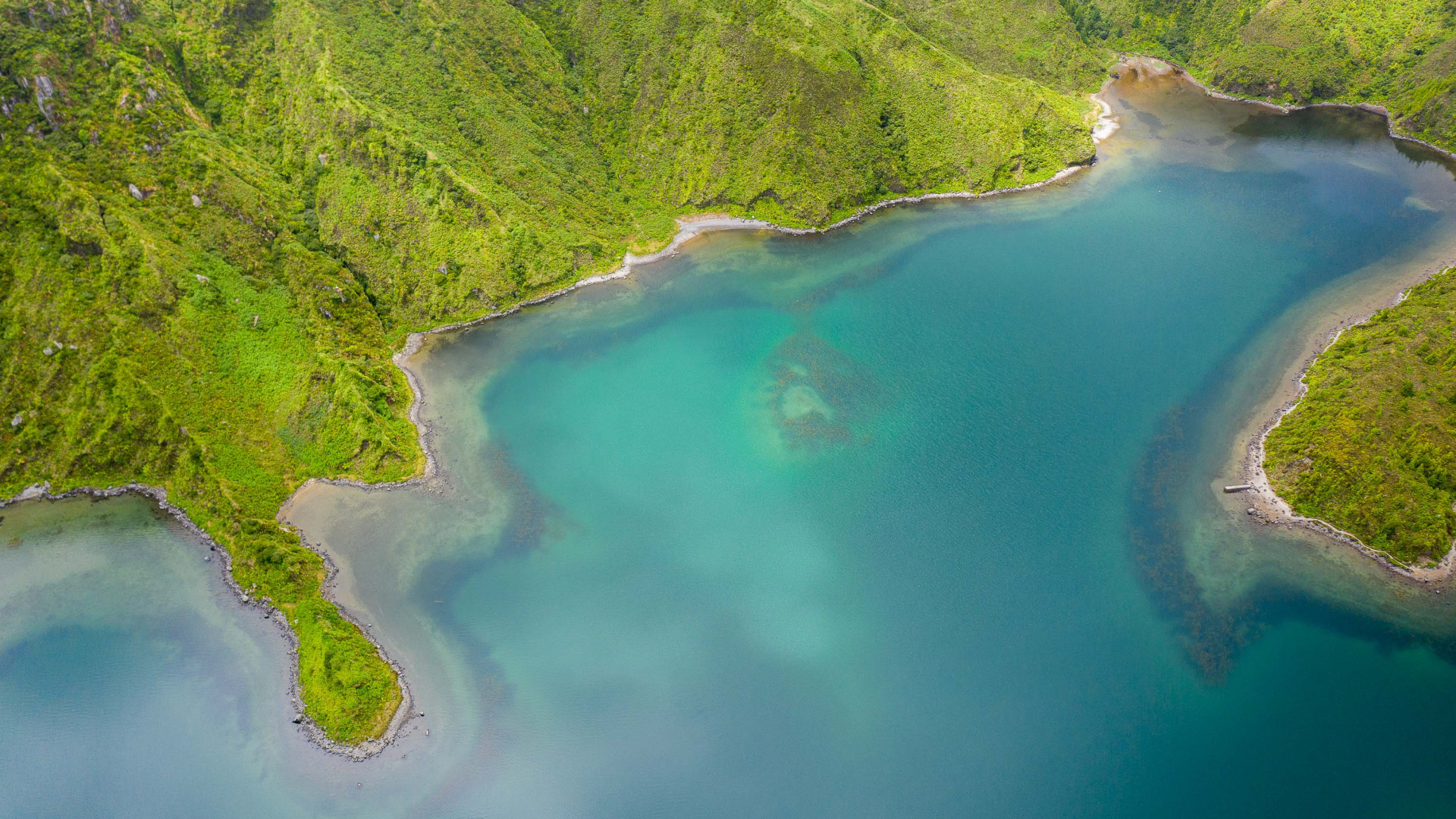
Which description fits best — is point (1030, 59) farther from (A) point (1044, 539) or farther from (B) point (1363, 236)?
(A) point (1044, 539)

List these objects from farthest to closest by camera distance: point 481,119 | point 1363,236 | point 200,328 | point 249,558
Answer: point 481,119 < point 1363,236 < point 200,328 < point 249,558

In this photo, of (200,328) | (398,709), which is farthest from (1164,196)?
(200,328)

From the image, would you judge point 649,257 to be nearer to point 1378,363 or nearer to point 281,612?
point 281,612

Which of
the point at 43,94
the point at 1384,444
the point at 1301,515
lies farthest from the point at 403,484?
the point at 1384,444

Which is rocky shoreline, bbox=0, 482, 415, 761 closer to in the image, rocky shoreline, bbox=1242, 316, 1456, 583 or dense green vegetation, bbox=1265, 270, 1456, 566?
rocky shoreline, bbox=1242, 316, 1456, 583

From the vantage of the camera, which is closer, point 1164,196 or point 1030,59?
point 1164,196

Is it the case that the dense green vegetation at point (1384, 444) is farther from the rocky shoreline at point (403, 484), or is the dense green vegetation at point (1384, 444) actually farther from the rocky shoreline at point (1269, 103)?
the rocky shoreline at point (1269, 103)

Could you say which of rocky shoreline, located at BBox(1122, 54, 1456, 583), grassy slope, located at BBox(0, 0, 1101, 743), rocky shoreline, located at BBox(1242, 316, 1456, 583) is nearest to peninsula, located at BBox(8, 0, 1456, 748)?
grassy slope, located at BBox(0, 0, 1101, 743)
